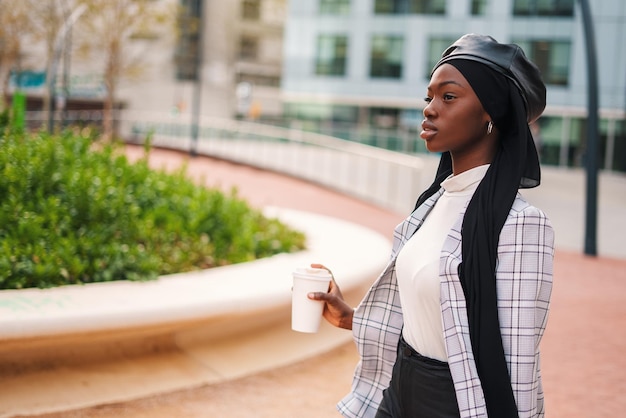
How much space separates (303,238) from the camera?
27.0 feet

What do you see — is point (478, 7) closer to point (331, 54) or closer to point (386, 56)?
point (386, 56)

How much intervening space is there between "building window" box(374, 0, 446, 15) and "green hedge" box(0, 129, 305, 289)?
37367 mm

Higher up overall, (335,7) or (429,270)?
(335,7)

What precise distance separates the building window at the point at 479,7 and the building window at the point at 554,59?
119 inches

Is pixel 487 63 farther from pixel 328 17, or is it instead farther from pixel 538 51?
pixel 328 17

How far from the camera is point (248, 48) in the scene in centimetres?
6669

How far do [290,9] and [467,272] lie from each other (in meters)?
46.3

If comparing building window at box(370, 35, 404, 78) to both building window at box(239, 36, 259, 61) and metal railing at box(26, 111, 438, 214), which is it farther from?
building window at box(239, 36, 259, 61)

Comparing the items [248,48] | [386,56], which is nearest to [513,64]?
[386,56]

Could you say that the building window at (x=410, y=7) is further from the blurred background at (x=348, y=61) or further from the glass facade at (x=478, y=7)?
the glass facade at (x=478, y=7)

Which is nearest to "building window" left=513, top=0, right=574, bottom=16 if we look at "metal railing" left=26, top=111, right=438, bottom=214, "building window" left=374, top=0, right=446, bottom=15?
"building window" left=374, top=0, right=446, bottom=15

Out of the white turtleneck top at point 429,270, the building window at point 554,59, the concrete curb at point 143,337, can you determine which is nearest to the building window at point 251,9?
the building window at point 554,59

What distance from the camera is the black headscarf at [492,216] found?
213 centimetres

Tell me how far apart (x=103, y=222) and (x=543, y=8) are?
37.8 meters
